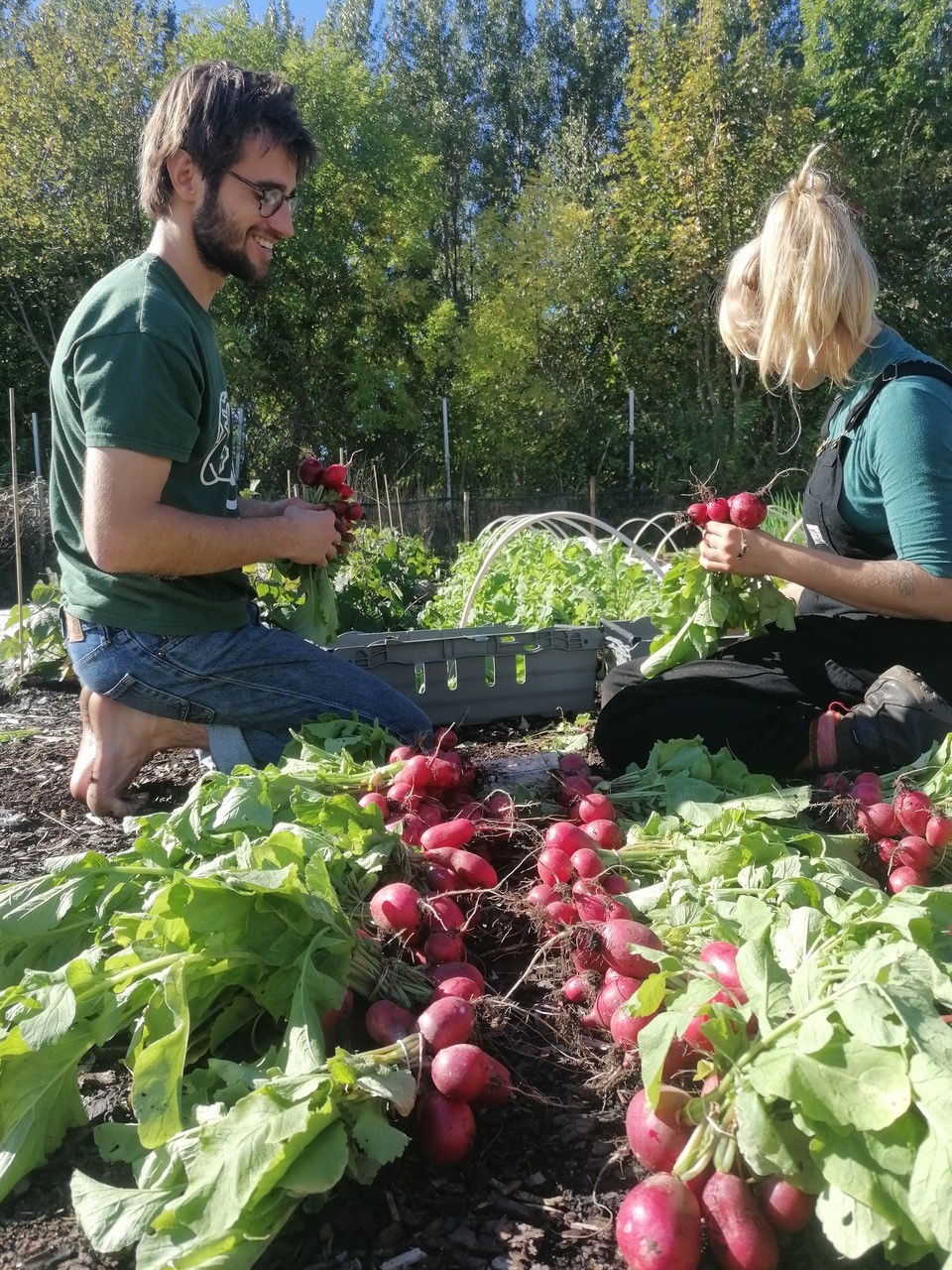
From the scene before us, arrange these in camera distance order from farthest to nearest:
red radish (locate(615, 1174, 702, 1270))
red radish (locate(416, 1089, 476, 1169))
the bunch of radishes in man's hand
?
the bunch of radishes in man's hand, red radish (locate(416, 1089, 476, 1169)), red radish (locate(615, 1174, 702, 1270))

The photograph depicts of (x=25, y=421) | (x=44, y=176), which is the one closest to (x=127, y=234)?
(x=44, y=176)

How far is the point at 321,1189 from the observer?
1.17 m

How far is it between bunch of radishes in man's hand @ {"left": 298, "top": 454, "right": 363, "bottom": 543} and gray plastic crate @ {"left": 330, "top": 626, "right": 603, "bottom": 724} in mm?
490

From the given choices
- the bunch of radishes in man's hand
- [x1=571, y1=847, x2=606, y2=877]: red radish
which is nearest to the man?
the bunch of radishes in man's hand

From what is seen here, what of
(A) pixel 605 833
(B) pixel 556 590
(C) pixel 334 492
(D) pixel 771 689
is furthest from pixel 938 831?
(B) pixel 556 590

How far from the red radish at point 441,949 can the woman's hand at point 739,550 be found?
149 centimetres

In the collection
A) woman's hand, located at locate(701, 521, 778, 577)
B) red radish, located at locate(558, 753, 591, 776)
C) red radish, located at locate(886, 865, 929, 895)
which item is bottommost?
red radish, located at locate(886, 865, 929, 895)

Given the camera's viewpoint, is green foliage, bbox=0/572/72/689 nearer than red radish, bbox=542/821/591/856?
No

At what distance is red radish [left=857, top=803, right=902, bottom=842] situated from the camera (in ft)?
6.88

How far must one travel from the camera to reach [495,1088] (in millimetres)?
1445

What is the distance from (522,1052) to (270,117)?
8.41 ft

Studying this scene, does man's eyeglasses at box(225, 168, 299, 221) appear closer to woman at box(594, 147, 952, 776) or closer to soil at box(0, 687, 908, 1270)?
woman at box(594, 147, 952, 776)

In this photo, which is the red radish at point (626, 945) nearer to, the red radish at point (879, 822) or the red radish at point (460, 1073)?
the red radish at point (460, 1073)

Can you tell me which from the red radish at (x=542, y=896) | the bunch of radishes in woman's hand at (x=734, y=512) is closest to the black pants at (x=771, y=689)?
the bunch of radishes in woman's hand at (x=734, y=512)
